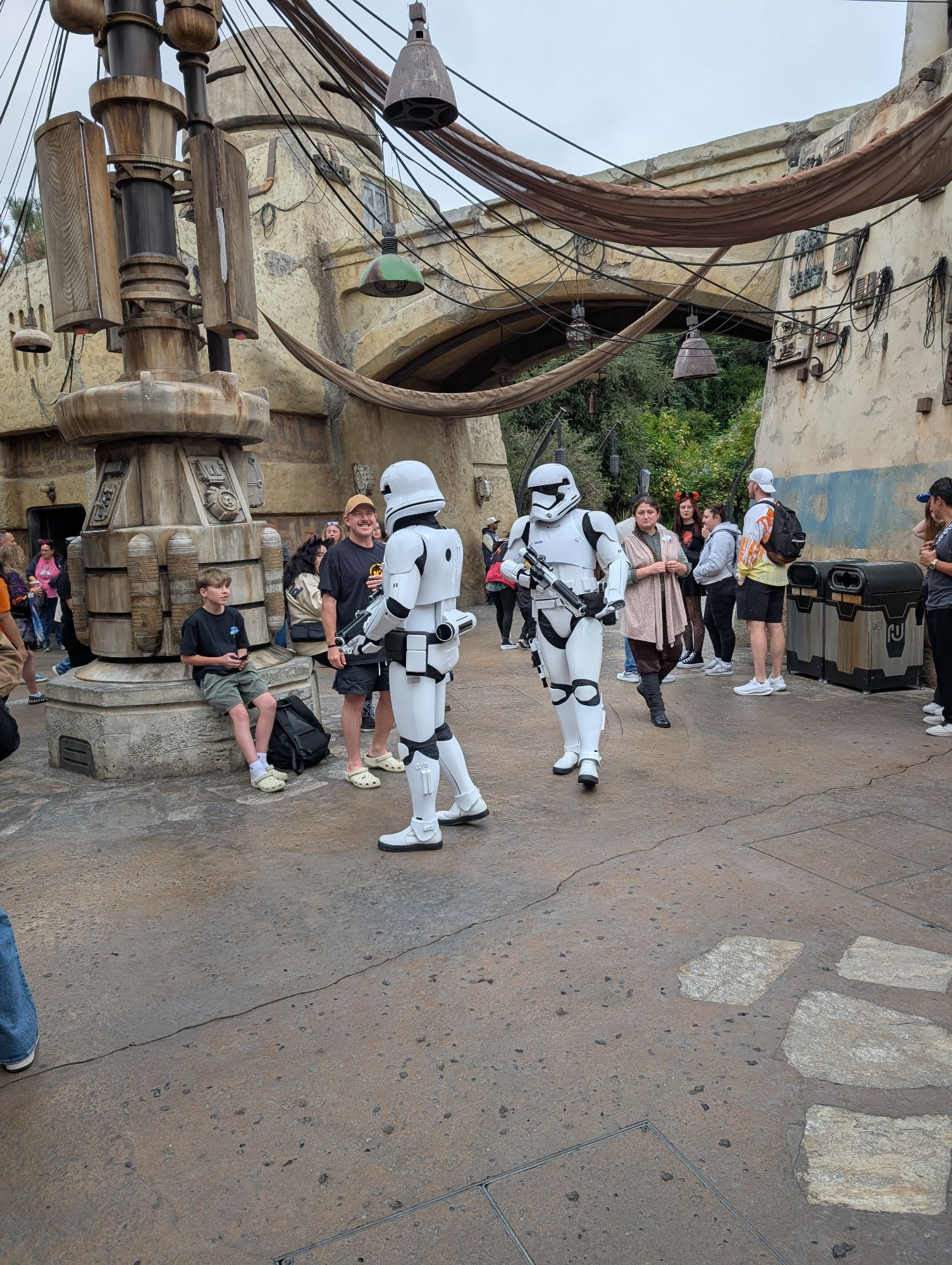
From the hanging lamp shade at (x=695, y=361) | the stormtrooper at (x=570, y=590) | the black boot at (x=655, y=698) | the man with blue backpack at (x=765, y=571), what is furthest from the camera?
the hanging lamp shade at (x=695, y=361)

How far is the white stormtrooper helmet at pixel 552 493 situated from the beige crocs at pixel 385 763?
1.72m

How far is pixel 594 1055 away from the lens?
8.34 feet

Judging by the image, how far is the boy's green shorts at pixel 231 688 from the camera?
17.5 feet

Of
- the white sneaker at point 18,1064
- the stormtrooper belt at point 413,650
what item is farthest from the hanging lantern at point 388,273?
the white sneaker at point 18,1064

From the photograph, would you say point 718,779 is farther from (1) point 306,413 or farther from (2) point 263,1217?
(1) point 306,413

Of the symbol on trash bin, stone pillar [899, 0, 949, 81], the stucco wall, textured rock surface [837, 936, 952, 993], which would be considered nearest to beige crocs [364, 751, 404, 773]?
textured rock surface [837, 936, 952, 993]

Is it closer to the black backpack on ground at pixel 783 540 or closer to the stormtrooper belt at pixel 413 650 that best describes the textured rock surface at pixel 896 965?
the stormtrooper belt at pixel 413 650

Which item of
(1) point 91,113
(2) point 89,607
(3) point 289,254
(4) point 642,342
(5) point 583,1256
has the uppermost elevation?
(3) point 289,254

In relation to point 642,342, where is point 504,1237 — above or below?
below

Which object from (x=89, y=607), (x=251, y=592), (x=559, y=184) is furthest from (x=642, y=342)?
(x=89, y=607)

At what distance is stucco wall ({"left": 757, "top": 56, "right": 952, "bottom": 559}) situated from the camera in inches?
301

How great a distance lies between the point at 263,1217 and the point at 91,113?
635 cm

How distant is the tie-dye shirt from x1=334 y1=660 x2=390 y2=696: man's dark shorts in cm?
350

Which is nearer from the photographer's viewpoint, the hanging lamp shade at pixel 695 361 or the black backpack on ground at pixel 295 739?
the black backpack on ground at pixel 295 739
